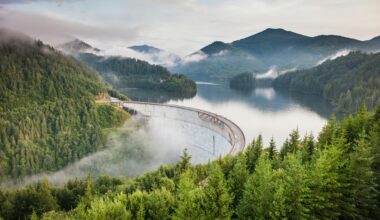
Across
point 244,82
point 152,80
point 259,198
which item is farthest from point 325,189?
point 244,82

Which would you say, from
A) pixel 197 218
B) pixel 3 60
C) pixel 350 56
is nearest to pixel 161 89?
pixel 3 60

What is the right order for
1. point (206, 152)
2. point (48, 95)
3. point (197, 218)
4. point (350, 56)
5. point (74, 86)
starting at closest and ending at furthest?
point (197, 218)
point (206, 152)
point (48, 95)
point (74, 86)
point (350, 56)

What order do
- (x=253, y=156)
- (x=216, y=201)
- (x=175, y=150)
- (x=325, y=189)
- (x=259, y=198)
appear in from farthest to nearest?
1. (x=175, y=150)
2. (x=253, y=156)
3. (x=325, y=189)
4. (x=259, y=198)
5. (x=216, y=201)

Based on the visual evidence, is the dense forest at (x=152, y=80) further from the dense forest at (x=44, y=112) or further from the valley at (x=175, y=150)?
the dense forest at (x=44, y=112)

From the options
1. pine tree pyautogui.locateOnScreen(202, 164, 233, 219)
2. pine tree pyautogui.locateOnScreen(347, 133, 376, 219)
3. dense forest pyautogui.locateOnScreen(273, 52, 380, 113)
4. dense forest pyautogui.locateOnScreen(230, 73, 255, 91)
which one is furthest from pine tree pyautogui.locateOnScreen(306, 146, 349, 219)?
dense forest pyautogui.locateOnScreen(230, 73, 255, 91)

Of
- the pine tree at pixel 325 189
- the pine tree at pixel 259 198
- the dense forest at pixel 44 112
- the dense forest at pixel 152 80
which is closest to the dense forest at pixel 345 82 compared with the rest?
the dense forest at pixel 152 80

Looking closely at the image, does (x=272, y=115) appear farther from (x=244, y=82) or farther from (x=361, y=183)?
(x=244, y=82)

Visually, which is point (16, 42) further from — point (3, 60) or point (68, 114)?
point (68, 114)

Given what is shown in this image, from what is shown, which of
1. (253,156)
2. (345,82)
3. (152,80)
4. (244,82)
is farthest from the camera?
(244,82)
